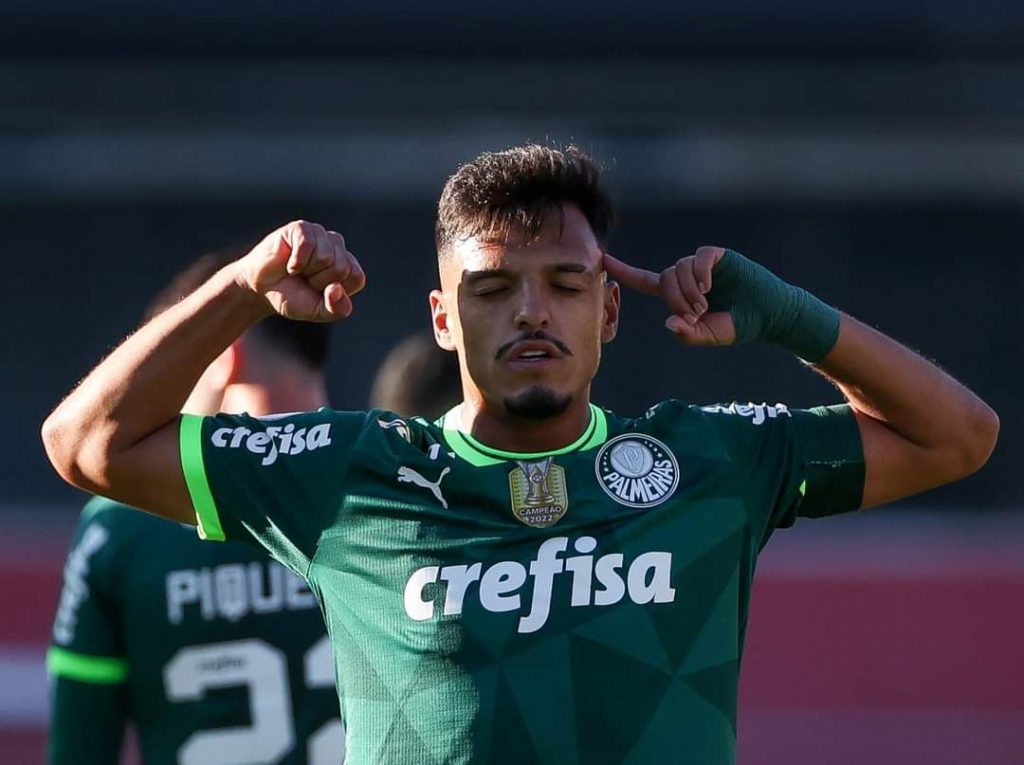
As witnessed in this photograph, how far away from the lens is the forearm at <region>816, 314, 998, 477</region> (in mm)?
2750

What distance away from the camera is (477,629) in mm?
2529

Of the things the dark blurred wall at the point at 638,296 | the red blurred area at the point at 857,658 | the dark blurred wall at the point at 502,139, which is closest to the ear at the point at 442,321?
the red blurred area at the point at 857,658

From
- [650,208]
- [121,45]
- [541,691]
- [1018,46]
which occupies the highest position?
[121,45]

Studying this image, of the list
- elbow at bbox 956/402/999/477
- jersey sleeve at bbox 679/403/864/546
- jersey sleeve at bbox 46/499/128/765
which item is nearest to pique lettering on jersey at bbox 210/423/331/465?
jersey sleeve at bbox 679/403/864/546

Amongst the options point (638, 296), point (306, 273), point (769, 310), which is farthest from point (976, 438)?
point (638, 296)

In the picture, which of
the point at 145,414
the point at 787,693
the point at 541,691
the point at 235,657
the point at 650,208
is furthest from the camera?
the point at 650,208

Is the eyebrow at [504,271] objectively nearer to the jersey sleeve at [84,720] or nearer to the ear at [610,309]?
the ear at [610,309]

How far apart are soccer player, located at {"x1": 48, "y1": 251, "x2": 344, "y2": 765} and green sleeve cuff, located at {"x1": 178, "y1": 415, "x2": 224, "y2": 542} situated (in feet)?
2.03

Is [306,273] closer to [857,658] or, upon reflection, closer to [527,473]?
[527,473]

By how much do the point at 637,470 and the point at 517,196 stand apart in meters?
0.49

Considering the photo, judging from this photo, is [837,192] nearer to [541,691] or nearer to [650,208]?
[650,208]

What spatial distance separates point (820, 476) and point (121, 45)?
439 inches

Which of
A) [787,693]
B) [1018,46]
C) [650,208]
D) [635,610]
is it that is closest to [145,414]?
[635,610]

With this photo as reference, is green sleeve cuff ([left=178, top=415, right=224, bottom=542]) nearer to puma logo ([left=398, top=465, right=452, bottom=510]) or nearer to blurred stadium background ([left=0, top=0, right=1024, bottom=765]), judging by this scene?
puma logo ([left=398, top=465, right=452, bottom=510])
